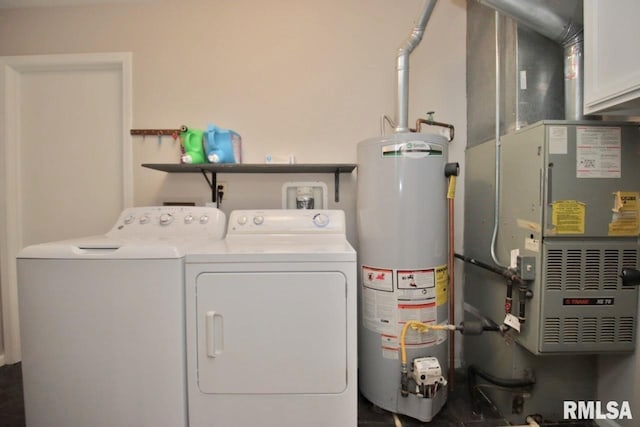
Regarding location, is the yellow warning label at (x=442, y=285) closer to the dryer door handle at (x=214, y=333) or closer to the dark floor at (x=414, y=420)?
the dark floor at (x=414, y=420)

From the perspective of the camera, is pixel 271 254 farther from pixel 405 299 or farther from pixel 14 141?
pixel 14 141

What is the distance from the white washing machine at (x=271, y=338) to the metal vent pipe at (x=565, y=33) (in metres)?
1.35

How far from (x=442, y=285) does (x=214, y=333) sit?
3.95 ft

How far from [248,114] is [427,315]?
178cm

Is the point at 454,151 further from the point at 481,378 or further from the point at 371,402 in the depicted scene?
the point at 371,402

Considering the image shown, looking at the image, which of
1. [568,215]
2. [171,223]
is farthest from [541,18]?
[171,223]

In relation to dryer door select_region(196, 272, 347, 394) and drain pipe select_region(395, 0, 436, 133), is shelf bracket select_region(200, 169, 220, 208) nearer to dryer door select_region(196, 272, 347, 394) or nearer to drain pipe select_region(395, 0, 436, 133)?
dryer door select_region(196, 272, 347, 394)

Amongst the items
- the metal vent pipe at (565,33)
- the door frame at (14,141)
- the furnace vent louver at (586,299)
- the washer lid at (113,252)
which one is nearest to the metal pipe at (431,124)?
the metal vent pipe at (565,33)

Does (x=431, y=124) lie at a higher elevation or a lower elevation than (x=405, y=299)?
higher

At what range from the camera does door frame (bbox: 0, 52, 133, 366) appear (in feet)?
6.44

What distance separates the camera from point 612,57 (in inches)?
42.1

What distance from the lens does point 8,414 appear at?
5.05ft

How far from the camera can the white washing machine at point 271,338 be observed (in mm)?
1135

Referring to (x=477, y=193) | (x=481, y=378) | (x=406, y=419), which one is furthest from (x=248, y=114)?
(x=481, y=378)
